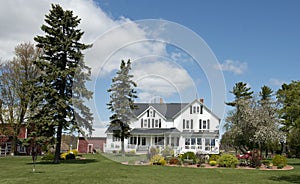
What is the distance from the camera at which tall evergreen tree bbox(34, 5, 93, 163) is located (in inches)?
981

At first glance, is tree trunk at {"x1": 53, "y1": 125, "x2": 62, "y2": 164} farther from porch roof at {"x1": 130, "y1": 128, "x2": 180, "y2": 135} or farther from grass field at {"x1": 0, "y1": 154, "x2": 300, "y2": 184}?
porch roof at {"x1": 130, "y1": 128, "x2": 180, "y2": 135}

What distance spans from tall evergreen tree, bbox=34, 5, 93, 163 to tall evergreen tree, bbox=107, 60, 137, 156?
12.3m

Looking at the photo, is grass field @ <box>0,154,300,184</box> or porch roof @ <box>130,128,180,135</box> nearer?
grass field @ <box>0,154,300,184</box>

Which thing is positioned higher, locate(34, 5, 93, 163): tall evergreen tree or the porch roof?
locate(34, 5, 93, 163): tall evergreen tree

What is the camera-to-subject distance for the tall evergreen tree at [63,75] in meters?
24.9

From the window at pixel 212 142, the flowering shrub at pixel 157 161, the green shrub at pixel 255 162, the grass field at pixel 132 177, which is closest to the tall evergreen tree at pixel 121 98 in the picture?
the window at pixel 212 142

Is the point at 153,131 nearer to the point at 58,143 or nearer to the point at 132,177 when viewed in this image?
the point at 58,143

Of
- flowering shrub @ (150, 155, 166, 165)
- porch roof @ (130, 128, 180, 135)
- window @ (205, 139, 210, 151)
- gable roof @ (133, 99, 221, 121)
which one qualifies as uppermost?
gable roof @ (133, 99, 221, 121)

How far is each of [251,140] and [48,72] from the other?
19782 mm

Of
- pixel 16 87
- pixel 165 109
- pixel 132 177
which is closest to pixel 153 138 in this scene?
pixel 165 109

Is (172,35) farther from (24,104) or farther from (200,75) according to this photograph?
(24,104)

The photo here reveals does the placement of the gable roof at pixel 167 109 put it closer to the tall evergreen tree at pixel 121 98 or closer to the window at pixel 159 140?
the window at pixel 159 140

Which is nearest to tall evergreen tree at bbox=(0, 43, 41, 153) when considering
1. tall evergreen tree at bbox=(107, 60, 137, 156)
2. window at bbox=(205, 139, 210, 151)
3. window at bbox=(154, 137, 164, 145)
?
tall evergreen tree at bbox=(107, 60, 137, 156)

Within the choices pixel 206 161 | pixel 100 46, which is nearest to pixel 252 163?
pixel 206 161
